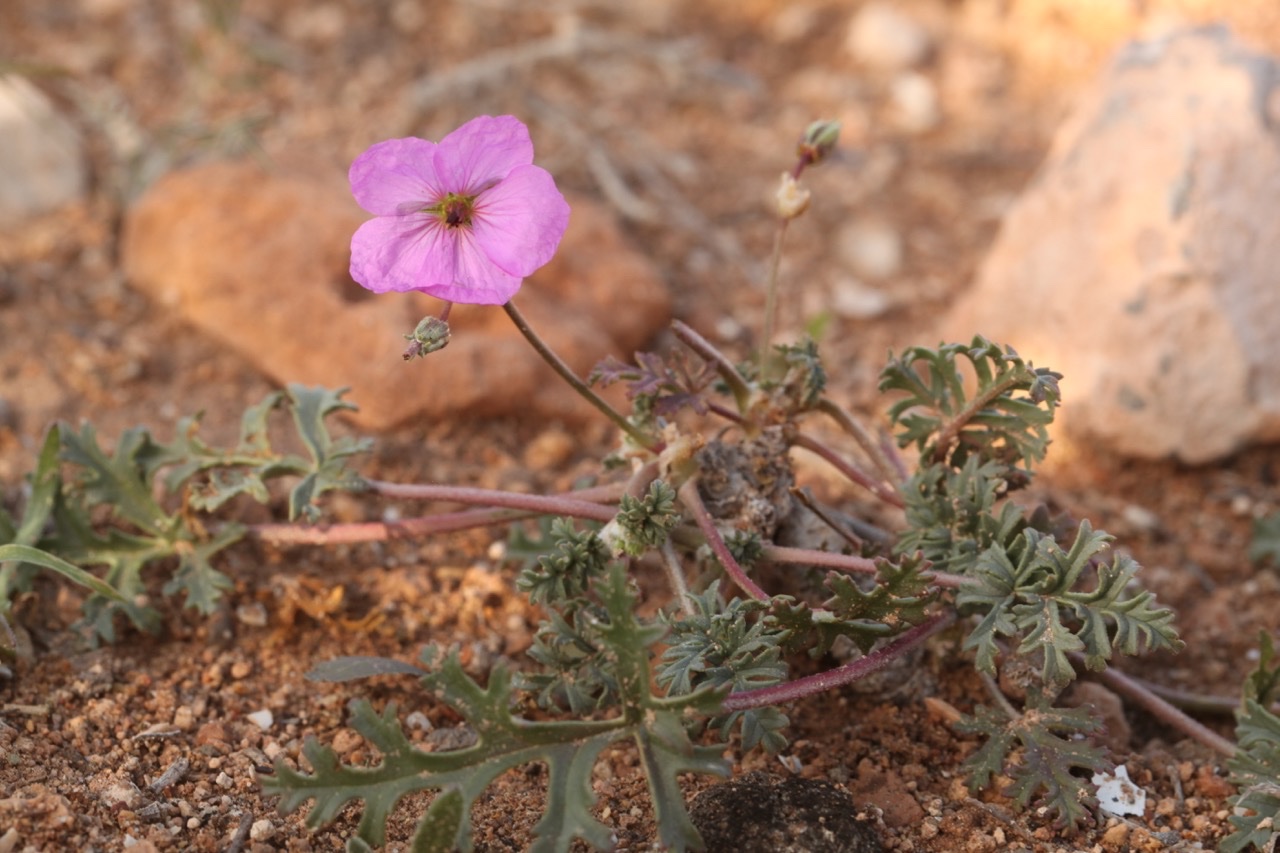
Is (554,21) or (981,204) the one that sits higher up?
(554,21)

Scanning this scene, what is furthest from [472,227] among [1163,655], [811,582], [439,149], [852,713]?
[1163,655]

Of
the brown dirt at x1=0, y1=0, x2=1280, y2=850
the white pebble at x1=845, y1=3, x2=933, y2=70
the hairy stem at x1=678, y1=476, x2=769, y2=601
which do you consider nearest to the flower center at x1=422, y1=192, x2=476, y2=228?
the hairy stem at x1=678, y1=476, x2=769, y2=601

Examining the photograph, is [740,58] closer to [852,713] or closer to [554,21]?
[554,21]

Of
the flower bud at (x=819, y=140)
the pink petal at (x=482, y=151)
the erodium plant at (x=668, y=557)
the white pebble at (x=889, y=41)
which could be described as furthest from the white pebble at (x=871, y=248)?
the pink petal at (x=482, y=151)

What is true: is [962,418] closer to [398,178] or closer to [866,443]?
[866,443]

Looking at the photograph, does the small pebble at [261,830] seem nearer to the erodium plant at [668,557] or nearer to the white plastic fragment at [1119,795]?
the erodium plant at [668,557]

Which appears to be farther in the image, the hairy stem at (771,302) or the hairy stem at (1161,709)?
the hairy stem at (771,302)

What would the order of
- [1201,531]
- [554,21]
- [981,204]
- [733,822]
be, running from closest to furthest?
1. [733,822]
2. [1201,531]
3. [981,204]
4. [554,21]
